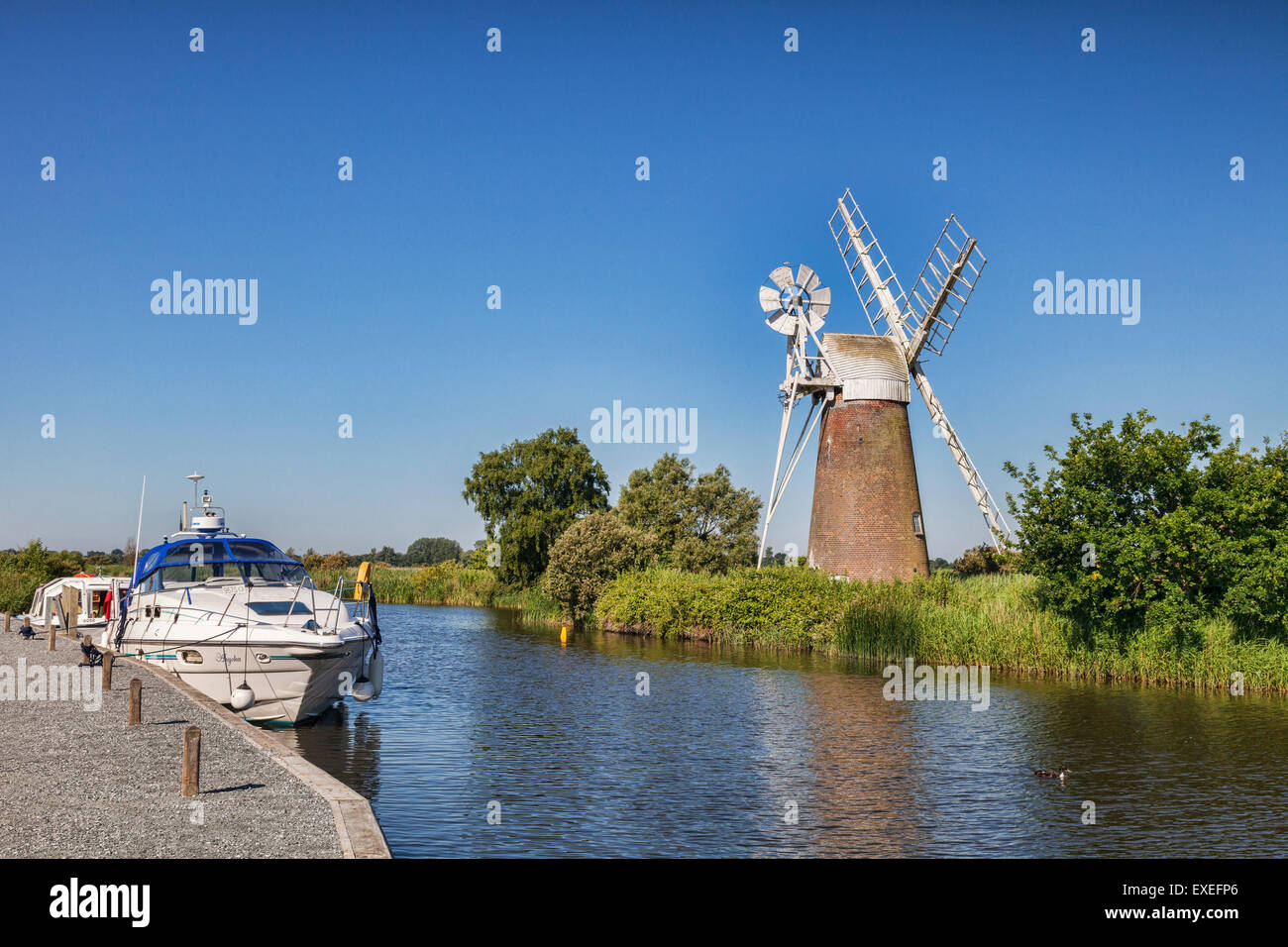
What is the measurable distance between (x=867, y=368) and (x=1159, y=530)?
55.7ft

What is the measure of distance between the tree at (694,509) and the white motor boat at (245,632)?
45.9 metres

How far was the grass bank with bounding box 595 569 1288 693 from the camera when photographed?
28000mm

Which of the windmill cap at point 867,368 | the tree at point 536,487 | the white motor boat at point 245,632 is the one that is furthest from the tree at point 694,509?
the white motor boat at point 245,632

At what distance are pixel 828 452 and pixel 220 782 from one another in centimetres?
3311

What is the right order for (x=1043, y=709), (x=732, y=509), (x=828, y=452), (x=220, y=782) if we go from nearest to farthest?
(x=220, y=782) < (x=1043, y=709) < (x=828, y=452) < (x=732, y=509)

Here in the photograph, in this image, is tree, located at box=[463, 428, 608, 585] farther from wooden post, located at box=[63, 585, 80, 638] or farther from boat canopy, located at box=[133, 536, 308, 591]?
boat canopy, located at box=[133, 536, 308, 591]

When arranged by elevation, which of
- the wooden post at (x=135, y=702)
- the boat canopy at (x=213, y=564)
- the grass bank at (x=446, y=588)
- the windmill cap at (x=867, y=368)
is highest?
the windmill cap at (x=867, y=368)

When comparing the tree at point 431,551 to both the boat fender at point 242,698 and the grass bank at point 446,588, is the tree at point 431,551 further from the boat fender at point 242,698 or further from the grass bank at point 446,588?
the boat fender at point 242,698

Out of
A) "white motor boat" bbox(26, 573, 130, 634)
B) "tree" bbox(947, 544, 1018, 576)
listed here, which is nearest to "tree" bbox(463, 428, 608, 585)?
"tree" bbox(947, 544, 1018, 576)

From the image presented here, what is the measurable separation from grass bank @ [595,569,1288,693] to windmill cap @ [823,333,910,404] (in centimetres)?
796

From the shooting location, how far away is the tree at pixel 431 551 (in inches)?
7190

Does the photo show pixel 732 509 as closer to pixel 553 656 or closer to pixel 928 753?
pixel 553 656
